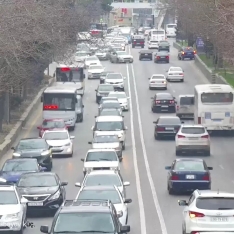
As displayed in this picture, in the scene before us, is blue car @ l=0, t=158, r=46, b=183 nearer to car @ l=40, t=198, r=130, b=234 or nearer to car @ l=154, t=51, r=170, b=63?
car @ l=40, t=198, r=130, b=234

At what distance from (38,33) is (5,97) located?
1406cm

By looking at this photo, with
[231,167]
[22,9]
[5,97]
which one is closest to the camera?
[22,9]

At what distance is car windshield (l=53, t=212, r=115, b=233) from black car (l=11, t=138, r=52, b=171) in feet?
62.0

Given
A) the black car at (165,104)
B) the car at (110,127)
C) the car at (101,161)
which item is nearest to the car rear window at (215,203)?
the car at (101,161)

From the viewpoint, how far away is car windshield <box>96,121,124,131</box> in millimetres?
43225

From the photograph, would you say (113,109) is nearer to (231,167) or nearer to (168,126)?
(168,126)

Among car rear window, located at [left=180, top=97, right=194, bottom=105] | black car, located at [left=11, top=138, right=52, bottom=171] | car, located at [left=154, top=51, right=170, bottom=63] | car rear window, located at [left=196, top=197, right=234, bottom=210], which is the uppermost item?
car rear window, located at [left=196, top=197, right=234, bottom=210]

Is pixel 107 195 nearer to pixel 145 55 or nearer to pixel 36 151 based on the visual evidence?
pixel 36 151

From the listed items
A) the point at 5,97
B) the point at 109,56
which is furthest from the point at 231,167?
the point at 109,56

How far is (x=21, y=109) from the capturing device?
54344 mm

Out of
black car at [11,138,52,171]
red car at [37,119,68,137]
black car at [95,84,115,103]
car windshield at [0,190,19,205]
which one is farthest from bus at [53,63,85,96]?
car windshield at [0,190,19,205]

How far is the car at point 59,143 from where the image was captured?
131ft

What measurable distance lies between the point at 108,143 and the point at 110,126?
4.09m

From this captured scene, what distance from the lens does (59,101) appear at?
161ft
